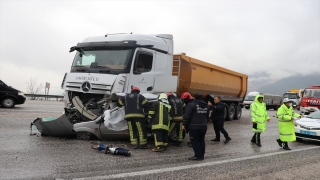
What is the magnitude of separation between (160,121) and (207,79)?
6.30 m

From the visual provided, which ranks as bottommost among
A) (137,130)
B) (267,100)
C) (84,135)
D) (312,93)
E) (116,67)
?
(84,135)

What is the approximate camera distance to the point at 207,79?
13.0 metres

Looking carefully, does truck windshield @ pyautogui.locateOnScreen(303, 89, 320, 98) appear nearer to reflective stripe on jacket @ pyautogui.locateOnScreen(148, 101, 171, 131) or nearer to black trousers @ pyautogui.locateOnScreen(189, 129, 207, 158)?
reflective stripe on jacket @ pyautogui.locateOnScreen(148, 101, 171, 131)

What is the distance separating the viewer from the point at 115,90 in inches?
313

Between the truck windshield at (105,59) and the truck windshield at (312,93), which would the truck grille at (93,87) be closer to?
the truck windshield at (105,59)

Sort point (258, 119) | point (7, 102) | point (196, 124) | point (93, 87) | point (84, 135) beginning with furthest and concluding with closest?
point (7, 102)
point (258, 119)
point (93, 87)
point (84, 135)
point (196, 124)

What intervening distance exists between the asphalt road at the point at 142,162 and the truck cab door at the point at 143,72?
5.63 ft

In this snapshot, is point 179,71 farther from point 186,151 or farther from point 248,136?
point 186,151

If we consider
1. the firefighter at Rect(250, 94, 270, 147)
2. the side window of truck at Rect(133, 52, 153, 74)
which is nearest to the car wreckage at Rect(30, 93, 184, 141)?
the side window of truck at Rect(133, 52, 153, 74)

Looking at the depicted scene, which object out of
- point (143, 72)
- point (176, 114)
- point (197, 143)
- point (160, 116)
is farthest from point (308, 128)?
point (143, 72)

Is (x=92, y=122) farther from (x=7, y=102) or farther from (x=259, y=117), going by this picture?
(x=7, y=102)

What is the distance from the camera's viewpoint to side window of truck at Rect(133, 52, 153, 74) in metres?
8.49

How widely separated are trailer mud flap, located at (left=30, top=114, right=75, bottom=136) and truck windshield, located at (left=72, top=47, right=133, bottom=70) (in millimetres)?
1747

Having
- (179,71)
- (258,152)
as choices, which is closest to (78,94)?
(179,71)
